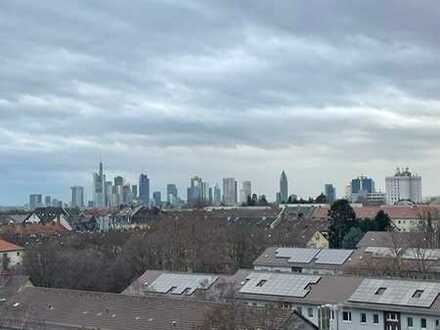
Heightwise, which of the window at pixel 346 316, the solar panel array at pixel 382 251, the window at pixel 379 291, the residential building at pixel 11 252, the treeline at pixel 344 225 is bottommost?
the window at pixel 346 316

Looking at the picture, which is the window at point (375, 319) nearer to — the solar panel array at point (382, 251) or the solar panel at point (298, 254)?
the solar panel array at point (382, 251)

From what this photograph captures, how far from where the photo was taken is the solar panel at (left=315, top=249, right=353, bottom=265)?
2175 inches

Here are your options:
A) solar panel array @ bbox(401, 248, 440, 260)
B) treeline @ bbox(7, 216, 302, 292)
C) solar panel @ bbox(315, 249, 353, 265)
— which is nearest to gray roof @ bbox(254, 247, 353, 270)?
solar panel @ bbox(315, 249, 353, 265)

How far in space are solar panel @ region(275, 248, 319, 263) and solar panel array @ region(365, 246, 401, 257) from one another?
452cm

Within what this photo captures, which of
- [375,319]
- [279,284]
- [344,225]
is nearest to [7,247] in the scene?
[344,225]


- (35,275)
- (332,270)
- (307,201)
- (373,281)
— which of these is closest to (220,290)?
(373,281)

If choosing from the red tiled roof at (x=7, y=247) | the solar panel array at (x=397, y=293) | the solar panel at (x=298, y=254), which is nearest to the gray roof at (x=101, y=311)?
the solar panel array at (x=397, y=293)

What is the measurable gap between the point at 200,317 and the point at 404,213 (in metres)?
84.8

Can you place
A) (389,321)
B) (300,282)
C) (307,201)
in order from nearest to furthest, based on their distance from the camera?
(389,321) → (300,282) → (307,201)

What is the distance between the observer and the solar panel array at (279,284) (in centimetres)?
4030

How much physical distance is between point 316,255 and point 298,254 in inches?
71.6

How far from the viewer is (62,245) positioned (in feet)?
216

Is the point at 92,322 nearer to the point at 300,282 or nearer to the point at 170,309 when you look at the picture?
the point at 170,309

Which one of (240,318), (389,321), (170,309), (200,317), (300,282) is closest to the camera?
(240,318)
